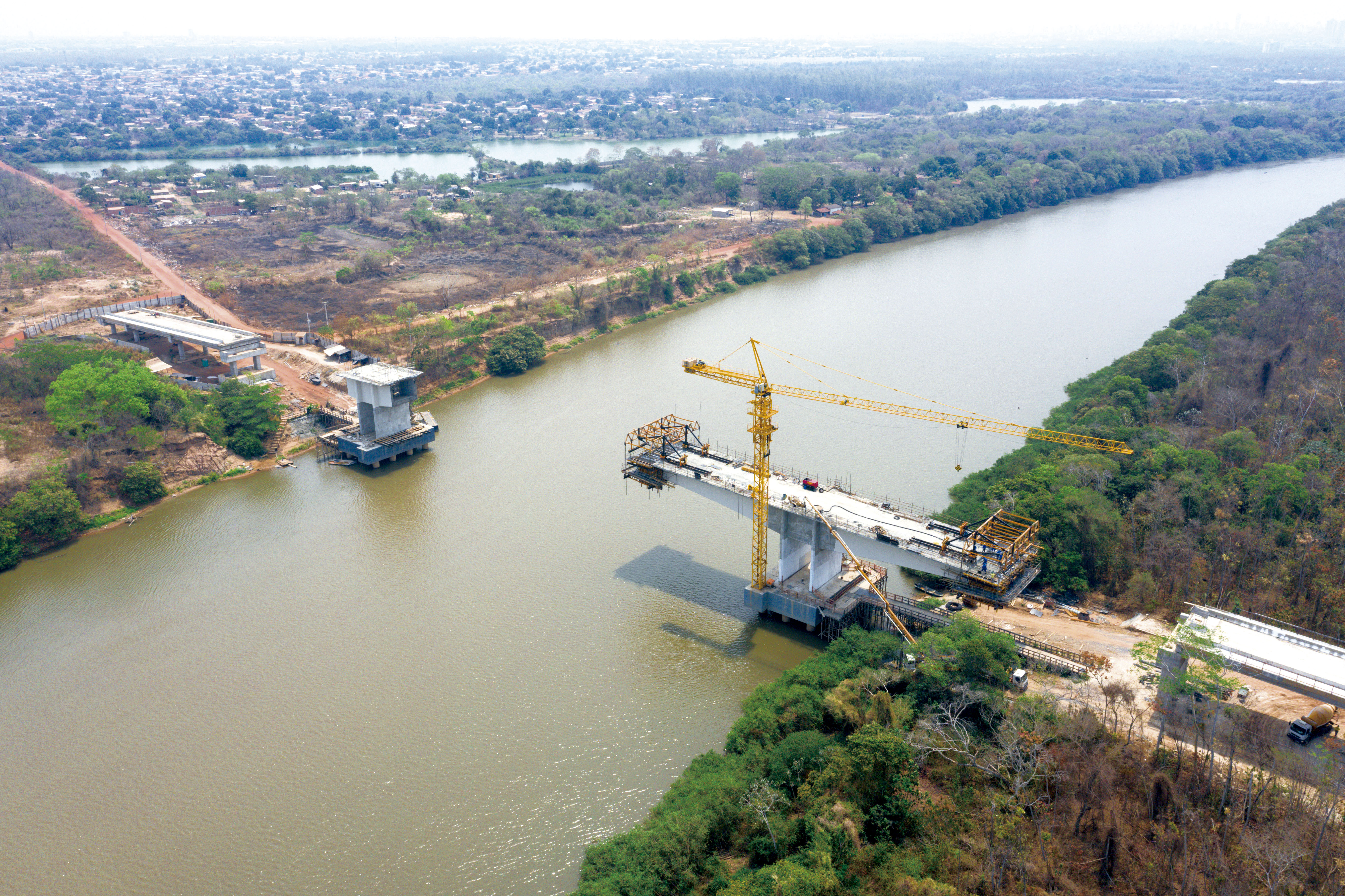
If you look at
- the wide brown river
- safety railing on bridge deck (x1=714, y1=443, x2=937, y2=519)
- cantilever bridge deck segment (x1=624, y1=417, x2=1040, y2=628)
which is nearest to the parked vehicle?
cantilever bridge deck segment (x1=624, y1=417, x2=1040, y2=628)

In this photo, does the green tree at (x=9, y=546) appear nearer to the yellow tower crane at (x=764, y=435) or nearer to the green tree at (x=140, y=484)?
the green tree at (x=140, y=484)

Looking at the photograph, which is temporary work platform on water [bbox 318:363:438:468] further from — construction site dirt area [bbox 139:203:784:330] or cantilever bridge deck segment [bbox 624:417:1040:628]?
construction site dirt area [bbox 139:203:784:330]

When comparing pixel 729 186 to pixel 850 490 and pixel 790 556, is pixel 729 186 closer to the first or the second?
pixel 850 490

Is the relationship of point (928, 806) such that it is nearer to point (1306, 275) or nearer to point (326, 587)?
point (326, 587)

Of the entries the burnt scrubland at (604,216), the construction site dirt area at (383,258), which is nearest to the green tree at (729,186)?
the burnt scrubland at (604,216)

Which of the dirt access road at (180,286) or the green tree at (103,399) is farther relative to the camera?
the dirt access road at (180,286)

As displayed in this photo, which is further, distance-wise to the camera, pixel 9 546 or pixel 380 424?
pixel 380 424

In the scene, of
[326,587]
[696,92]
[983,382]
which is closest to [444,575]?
[326,587]

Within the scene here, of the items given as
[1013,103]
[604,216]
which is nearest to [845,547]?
[604,216]
